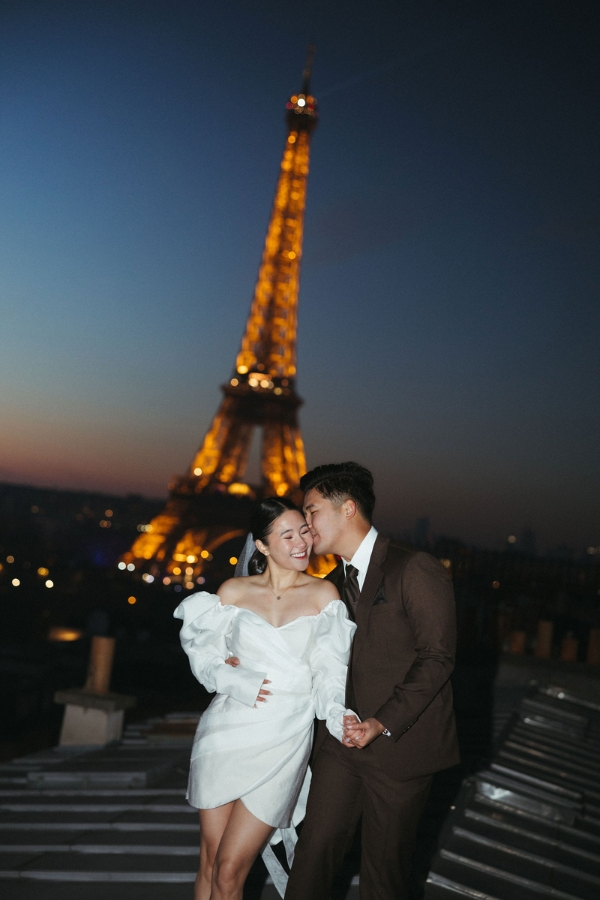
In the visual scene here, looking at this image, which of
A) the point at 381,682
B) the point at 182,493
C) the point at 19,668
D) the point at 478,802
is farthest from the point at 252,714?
the point at 182,493

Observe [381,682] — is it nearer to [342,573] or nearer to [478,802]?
[342,573]

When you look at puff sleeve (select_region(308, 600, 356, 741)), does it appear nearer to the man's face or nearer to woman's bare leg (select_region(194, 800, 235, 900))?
the man's face

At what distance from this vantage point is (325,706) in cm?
342

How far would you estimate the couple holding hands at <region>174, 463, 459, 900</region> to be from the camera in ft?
11.2

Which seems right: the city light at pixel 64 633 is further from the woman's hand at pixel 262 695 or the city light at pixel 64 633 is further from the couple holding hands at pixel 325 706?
the woman's hand at pixel 262 695

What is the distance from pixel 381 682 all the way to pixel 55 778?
4.16 m

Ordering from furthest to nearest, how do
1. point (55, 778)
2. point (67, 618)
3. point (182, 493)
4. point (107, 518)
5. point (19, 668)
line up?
point (107, 518)
point (67, 618)
point (182, 493)
point (19, 668)
point (55, 778)

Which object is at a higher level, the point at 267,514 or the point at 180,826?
the point at 267,514

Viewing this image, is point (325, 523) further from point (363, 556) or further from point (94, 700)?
point (94, 700)

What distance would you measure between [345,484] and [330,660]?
2.62 feet

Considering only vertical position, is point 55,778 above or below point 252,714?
below

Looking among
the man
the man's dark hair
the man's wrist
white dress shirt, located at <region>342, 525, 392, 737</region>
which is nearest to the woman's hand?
the man

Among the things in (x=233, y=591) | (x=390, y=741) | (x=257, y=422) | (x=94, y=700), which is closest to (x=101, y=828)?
(x=233, y=591)

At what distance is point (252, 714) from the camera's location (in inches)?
139
